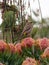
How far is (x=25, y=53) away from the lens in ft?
5.78

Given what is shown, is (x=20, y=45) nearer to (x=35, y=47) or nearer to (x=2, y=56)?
(x=35, y=47)

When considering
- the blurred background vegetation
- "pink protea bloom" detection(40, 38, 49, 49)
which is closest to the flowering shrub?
"pink protea bloom" detection(40, 38, 49, 49)

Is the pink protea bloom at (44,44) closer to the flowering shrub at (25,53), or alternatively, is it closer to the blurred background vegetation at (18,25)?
the flowering shrub at (25,53)

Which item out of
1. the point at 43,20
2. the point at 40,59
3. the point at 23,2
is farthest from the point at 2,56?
the point at 23,2

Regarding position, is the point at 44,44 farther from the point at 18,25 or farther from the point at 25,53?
the point at 18,25

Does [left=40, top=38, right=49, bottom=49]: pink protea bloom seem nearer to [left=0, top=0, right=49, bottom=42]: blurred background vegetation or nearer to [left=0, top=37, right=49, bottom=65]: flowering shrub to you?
[left=0, top=37, right=49, bottom=65]: flowering shrub

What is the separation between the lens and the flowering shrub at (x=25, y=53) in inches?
62.3

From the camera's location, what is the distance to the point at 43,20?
2102 millimetres

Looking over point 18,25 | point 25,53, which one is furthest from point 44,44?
point 18,25

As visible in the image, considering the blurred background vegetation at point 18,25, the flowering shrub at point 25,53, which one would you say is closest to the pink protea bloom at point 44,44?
the flowering shrub at point 25,53

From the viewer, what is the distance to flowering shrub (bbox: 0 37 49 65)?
1583 mm

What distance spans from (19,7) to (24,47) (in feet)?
6.79

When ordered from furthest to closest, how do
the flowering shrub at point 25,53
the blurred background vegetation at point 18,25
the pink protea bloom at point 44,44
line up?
the blurred background vegetation at point 18,25 → the pink protea bloom at point 44,44 → the flowering shrub at point 25,53

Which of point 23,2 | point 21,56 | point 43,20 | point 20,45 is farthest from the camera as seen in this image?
point 23,2
